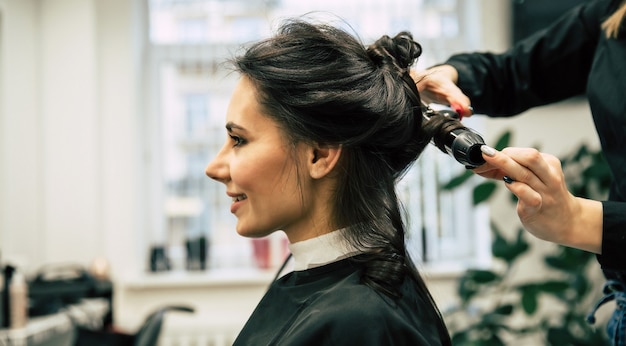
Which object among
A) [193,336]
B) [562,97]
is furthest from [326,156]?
[193,336]

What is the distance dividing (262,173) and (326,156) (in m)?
0.11

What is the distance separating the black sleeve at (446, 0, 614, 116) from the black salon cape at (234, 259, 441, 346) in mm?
492

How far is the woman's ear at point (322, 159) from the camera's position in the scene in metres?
1.18

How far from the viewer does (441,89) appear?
1.30 metres

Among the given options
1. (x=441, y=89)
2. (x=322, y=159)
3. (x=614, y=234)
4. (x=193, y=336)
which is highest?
(x=441, y=89)

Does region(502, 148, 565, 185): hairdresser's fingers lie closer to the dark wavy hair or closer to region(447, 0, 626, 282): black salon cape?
the dark wavy hair

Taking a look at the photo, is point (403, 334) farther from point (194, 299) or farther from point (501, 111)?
point (194, 299)

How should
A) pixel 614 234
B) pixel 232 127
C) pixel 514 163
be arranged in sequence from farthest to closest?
1. pixel 232 127
2. pixel 614 234
3. pixel 514 163

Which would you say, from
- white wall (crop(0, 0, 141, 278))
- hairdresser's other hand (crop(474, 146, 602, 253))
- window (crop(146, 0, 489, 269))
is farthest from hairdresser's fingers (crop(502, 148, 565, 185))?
window (crop(146, 0, 489, 269))

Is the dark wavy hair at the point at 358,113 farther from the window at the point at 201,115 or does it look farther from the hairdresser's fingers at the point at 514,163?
the window at the point at 201,115

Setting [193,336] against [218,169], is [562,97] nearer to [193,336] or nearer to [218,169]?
[218,169]

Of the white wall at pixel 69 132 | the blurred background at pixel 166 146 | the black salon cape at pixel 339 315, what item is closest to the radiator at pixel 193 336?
the blurred background at pixel 166 146

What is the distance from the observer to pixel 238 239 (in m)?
4.11

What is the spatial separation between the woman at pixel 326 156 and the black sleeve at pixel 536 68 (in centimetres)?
25
